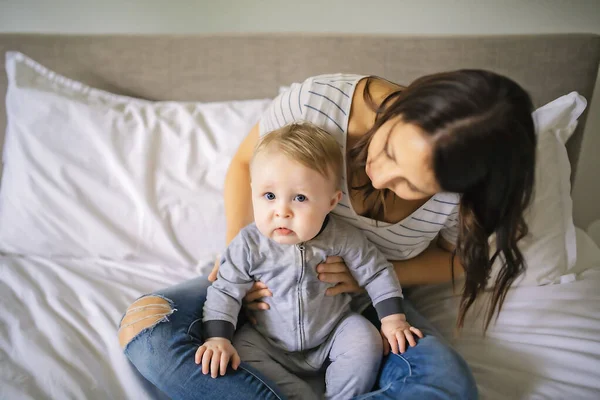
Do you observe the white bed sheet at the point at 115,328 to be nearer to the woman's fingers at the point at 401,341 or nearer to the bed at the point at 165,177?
the bed at the point at 165,177

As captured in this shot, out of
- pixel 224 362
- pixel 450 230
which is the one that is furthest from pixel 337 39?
pixel 224 362

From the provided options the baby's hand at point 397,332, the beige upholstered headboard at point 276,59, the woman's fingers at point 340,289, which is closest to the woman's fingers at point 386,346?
the baby's hand at point 397,332

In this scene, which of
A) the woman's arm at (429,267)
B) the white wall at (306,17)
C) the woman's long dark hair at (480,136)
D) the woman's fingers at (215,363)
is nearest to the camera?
the woman's long dark hair at (480,136)

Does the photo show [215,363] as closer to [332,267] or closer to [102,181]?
[332,267]

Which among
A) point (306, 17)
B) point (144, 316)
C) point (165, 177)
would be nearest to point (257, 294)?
point (144, 316)

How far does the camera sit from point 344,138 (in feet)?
3.07

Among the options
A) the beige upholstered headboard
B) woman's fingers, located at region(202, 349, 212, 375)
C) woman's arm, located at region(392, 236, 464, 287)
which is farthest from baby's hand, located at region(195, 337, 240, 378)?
the beige upholstered headboard

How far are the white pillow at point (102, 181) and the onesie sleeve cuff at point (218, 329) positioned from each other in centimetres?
33

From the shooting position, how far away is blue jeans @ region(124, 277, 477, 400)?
2.59ft

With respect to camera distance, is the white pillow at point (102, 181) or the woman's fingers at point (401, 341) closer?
the woman's fingers at point (401, 341)

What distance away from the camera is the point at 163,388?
0.82m

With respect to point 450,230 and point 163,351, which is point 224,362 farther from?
point 450,230

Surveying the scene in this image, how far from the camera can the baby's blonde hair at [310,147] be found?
832mm

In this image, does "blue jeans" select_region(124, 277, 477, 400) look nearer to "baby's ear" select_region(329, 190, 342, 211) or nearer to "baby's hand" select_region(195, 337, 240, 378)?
"baby's hand" select_region(195, 337, 240, 378)
